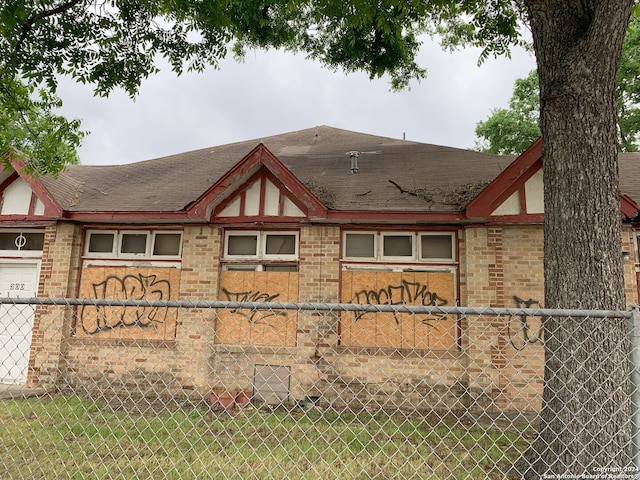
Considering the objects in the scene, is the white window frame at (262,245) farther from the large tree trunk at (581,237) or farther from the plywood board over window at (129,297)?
the large tree trunk at (581,237)

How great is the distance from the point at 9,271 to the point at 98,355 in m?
2.87

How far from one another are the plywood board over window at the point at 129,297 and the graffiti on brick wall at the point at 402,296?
3671mm

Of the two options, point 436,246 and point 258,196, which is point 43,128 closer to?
point 258,196

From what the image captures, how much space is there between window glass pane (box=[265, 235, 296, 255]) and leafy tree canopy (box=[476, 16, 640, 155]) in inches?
555

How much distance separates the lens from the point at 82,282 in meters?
7.97

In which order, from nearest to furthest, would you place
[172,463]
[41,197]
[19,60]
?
[172,463] < [19,60] < [41,197]

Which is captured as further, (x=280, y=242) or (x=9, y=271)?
(x=9, y=271)

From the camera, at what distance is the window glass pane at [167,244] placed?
791 cm

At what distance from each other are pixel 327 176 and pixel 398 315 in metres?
3.50

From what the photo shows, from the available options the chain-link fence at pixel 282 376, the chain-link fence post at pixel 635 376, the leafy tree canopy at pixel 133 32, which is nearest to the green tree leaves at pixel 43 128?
the leafy tree canopy at pixel 133 32

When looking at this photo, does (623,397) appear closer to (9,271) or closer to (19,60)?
(19,60)

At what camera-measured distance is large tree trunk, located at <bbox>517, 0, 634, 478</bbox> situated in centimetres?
315

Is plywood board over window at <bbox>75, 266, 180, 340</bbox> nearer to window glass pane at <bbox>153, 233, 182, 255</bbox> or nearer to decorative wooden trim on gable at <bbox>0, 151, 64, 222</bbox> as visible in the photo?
window glass pane at <bbox>153, 233, 182, 255</bbox>

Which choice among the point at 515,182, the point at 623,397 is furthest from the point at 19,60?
the point at 623,397
